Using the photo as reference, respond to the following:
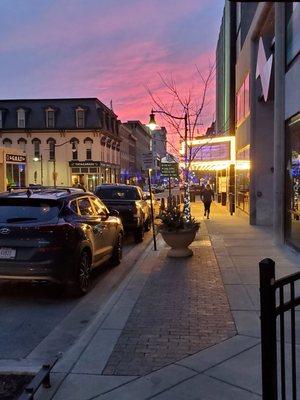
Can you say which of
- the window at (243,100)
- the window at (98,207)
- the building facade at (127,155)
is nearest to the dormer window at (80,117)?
the building facade at (127,155)

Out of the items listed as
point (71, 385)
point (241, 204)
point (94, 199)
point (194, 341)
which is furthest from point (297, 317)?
point (241, 204)

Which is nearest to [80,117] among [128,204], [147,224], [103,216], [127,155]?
[127,155]

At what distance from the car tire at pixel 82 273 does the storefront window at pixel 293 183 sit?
523cm

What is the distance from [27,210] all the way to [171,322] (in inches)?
123

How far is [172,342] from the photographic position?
18.1 ft

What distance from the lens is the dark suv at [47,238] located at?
297 inches

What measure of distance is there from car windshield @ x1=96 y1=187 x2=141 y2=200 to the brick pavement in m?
6.98

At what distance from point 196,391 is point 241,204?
20679 mm

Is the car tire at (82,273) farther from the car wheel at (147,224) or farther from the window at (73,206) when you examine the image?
the car wheel at (147,224)

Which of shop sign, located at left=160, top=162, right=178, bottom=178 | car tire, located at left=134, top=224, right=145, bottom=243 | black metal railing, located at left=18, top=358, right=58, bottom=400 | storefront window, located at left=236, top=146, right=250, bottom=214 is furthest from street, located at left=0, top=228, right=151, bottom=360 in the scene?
storefront window, located at left=236, top=146, right=250, bottom=214

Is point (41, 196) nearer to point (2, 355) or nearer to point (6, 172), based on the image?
point (2, 355)

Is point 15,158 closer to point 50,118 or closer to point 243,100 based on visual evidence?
point 50,118

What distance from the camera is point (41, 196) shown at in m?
Answer: 8.34

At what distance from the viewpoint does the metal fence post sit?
111 inches
